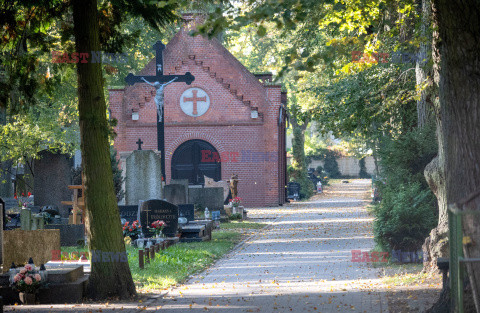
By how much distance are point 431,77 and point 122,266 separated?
6.22 meters

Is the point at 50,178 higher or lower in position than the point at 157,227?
higher

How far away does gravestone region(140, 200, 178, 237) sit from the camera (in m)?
17.8

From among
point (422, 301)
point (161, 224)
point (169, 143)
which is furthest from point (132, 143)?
point (422, 301)

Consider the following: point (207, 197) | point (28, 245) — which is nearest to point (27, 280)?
point (28, 245)

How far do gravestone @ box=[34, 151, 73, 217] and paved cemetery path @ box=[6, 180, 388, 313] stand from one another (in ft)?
20.3

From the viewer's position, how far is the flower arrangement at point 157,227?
17359mm

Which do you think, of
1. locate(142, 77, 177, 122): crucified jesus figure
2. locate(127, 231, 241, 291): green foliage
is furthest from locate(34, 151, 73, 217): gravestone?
locate(127, 231, 241, 291): green foliage

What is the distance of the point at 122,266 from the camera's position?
1051 cm

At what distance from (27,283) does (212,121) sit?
87.0ft

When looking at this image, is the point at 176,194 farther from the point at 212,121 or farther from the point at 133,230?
the point at 212,121

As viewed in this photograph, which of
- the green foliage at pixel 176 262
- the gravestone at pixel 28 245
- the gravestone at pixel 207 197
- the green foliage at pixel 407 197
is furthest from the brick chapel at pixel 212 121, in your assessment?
the gravestone at pixel 28 245

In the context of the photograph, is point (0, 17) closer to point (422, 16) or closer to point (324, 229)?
point (422, 16)

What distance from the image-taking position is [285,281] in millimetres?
12406

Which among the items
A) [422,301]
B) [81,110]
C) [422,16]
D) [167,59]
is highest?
[167,59]
